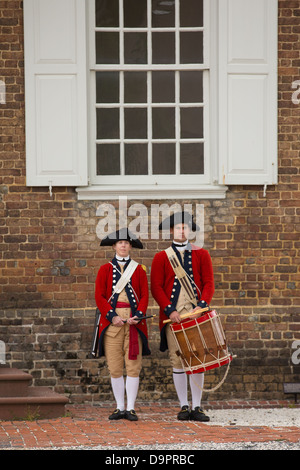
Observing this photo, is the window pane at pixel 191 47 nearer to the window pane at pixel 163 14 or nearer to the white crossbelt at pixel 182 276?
the window pane at pixel 163 14

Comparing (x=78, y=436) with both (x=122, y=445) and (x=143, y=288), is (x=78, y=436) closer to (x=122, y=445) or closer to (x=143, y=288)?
(x=122, y=445)

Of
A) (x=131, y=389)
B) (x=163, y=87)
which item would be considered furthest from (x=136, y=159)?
(x=131, y=389)

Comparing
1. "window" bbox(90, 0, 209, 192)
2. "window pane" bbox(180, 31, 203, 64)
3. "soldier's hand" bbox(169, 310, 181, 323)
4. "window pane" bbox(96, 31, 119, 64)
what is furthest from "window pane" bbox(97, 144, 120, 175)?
"soldier's hand" bbox(169, 310, 181, 323)

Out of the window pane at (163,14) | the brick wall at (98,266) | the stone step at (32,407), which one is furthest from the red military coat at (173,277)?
the window pane at (163,14)

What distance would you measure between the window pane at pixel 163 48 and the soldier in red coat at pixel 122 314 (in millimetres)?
2499

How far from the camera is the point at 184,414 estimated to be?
8305 millimetres

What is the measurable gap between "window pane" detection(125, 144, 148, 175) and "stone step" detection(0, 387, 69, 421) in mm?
2733

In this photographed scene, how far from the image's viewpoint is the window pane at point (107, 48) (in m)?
9.77

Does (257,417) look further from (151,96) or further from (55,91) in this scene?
(55,91)

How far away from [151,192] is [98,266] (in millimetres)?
985

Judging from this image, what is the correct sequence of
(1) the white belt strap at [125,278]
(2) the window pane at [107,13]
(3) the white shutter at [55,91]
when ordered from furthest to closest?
(2) the window pane at [107,13], (3) the white shutter at [55,91], (1) the white belt strap at [125,278]

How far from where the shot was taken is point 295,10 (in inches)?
380

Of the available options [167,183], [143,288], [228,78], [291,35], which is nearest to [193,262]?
[143,288]

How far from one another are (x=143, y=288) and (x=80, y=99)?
95.7 inches
